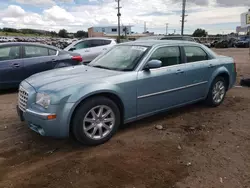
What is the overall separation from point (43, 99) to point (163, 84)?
2.05 meters

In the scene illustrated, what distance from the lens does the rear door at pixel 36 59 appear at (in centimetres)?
705

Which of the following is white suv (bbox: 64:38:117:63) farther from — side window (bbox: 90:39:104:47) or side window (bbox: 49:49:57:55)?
side window (bbox: 49:49:57:55)

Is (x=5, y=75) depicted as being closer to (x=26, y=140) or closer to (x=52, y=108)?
(x=26, y=140)

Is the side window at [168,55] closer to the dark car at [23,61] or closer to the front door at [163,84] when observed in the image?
the front door at [163,84]

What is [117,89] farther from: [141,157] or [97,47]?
[97,47]

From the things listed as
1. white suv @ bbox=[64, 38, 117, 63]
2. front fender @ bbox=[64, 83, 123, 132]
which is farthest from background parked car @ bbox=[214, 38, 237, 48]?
front fender @ bbox=[64, 83, 123, 132]

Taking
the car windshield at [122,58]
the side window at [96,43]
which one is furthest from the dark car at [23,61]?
the side window at [96,43]

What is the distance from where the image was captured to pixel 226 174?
9.67 feet

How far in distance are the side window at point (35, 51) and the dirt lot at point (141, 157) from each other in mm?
2950

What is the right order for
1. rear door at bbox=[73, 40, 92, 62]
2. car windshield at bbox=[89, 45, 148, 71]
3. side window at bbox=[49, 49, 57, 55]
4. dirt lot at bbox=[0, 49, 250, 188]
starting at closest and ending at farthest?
dirt lot at bbox=[0, 49, 250, 188], car windshield at bbox=[89, 45, 148, 71], side window at bbox=[49, 49, 57, 55], rear door at bbox=[73, 40, 92, 62]

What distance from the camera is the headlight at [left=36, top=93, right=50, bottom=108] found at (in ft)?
11.0

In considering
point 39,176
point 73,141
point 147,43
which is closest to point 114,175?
point 39,176

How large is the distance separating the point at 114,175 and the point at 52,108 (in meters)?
1.19

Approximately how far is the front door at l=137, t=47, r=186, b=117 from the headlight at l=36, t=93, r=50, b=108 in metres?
1.43
